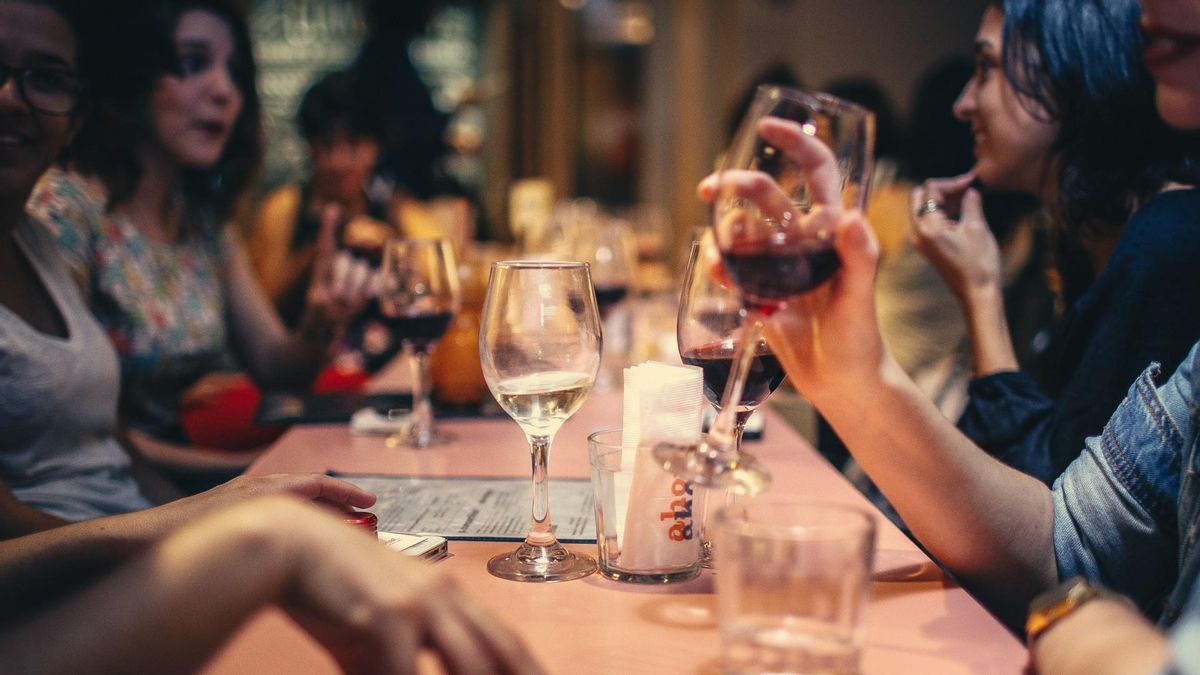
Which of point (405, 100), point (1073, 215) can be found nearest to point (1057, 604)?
point (1073, 215)

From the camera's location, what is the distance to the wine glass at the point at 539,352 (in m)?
0.93

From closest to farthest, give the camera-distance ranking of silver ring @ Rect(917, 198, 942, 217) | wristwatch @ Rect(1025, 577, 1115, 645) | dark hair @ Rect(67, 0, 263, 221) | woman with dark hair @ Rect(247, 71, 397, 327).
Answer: wristwatch @ Rect(1025, 577, 1115, 645)
silver ring @ Rect(917, 198, 942, 217)
dark hair @ Rect(67, 0, 263, 221)
woman with dark hair @ Rect(247, 71, 397, 327)

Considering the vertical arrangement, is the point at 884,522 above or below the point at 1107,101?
below

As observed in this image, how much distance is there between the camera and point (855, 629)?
2.07 feet

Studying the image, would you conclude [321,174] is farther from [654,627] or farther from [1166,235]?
[654,627]

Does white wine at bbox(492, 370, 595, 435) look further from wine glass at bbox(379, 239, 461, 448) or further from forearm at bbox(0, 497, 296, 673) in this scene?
wine glass at bbox(379, 239, 461, 448)

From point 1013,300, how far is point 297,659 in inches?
106

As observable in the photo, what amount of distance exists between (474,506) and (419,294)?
1.48ft

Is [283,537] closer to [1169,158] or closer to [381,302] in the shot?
[381,302]

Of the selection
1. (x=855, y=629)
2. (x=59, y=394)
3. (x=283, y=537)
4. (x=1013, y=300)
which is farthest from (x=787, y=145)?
(x=1013, y=300)

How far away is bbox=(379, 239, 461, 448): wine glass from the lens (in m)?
1.48

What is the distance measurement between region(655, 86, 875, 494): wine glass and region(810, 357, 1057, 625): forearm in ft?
0.63

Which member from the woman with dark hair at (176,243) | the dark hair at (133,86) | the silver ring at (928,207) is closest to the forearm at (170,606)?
the woman with dark hair at (176,243)

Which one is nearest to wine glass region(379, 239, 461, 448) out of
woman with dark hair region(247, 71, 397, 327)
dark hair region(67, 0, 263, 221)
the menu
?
the menu
